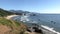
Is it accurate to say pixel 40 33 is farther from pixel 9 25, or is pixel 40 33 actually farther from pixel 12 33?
pixel 12 33

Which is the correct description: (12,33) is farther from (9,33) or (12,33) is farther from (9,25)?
(9,25)

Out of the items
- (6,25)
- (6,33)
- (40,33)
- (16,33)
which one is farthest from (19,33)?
(40,33)

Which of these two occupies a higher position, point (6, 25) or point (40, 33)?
point (6, 25)

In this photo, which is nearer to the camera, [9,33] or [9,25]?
[9,33]

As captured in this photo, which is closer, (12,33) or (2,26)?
(12,33)

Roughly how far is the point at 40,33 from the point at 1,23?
7157mm

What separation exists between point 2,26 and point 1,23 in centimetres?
72

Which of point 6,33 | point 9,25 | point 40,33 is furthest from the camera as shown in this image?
point 40,33

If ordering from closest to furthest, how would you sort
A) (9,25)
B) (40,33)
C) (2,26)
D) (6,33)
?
(6,33)
(2,26)
(9,25)
(40,33)

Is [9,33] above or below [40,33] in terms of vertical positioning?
above

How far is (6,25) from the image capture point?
1505 centimetres

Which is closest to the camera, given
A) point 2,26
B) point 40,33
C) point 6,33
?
point 6,33

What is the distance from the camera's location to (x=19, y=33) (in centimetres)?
1350

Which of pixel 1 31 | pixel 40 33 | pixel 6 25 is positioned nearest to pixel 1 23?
pixel 6 25
